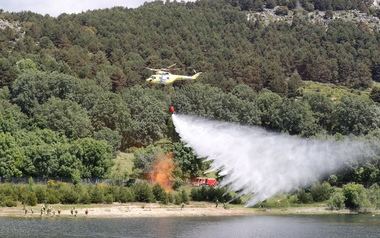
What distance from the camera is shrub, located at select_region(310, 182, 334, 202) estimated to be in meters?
137

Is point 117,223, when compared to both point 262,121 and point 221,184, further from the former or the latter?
point 262,121

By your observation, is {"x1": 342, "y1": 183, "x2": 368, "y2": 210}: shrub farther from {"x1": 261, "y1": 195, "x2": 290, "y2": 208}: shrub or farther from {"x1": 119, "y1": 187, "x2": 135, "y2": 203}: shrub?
{"x1": 119, "y1": 187, "x2": 135, "y2": 203}: shrub

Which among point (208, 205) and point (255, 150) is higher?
point (255, 150)

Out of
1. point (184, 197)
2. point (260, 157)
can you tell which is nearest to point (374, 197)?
point (184, 197)

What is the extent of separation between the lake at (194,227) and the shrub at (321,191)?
13716 millimetres

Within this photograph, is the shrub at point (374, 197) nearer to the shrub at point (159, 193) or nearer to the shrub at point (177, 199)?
the shrub at point (177, 199)

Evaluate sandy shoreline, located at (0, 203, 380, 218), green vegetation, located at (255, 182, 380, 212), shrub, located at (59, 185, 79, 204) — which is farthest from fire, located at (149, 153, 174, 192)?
shrub, located at (59, 185, 79, 204)

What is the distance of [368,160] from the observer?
142625 mm

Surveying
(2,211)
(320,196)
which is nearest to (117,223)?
(2,211)

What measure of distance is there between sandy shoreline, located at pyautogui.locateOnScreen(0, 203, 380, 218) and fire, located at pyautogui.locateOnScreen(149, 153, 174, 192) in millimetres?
12746

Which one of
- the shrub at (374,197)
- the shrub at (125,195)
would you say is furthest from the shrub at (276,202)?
the shrub at (125,195)

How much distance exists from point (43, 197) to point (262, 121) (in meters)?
79.5

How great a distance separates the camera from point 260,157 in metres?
111

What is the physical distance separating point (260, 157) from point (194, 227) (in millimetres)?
14094
